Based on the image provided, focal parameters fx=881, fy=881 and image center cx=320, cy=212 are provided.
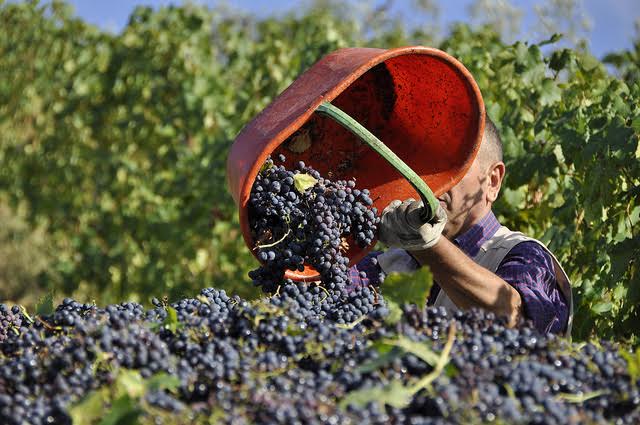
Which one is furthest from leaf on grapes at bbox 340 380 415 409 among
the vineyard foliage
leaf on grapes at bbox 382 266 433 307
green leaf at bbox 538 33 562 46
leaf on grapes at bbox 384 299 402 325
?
green leaf at bbox 538 33 562 46

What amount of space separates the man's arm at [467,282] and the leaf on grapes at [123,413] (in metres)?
1.08

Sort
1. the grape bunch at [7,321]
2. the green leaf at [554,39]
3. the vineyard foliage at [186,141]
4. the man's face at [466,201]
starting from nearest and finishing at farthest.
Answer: the grape bunch at [7,321]
the man's face at [466,201]
the vineyard foliage at [186,141]
the green leaf at [554,39]

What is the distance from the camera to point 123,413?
126 centimetres

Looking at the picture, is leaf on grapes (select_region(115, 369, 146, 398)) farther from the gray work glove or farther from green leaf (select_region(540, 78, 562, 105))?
green leaf (select_region(540, 78, 562, 105))

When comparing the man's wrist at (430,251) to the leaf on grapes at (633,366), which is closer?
the leaf on grapes at (633,366)

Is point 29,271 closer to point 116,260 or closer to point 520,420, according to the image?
point 116,260

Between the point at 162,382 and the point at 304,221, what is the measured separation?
88 centimetres

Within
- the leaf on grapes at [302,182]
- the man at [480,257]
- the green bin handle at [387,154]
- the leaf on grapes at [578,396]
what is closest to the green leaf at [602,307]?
the man at [480,257]

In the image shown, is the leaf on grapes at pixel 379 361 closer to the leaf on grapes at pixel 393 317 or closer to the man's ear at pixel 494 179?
the leaf on grapes at pixel 393 317

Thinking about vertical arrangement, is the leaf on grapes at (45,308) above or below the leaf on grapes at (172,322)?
above

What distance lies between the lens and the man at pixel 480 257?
7.11ft

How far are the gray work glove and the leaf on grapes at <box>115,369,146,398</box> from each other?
962mm

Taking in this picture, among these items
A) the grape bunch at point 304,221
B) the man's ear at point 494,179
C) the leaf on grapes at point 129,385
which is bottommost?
the leaf on grapes at point 129,385

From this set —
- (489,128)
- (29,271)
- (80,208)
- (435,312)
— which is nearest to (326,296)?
(435,312)
